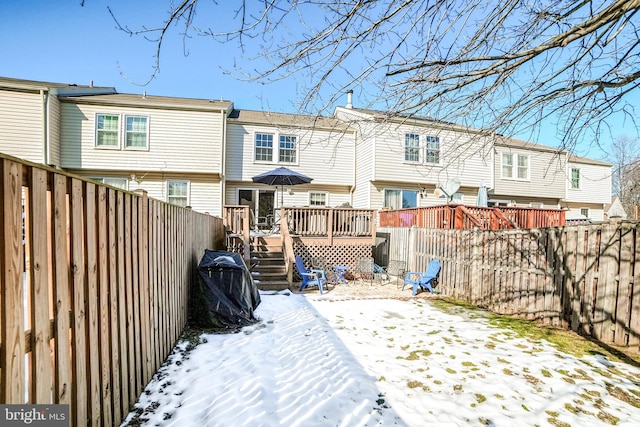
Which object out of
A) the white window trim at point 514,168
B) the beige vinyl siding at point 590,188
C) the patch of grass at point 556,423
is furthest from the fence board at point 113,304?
the beige vinyl siding at point 590,188

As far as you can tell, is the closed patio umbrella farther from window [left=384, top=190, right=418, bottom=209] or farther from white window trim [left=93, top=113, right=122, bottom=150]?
white window trim [left=93, top=113, right=122, bottom=150]

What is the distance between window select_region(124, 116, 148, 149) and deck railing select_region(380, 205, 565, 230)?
10647 millimetres

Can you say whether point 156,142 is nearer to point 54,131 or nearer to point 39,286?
point 54,131

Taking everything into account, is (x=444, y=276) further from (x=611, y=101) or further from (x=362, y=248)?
(x=611, y=101)

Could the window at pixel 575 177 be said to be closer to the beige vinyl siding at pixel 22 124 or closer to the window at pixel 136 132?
the window at pixel 136 132

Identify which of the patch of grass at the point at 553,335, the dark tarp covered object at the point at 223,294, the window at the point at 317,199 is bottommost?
the patch of grass at the point at 553,335

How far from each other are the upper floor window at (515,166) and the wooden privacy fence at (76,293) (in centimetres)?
1846

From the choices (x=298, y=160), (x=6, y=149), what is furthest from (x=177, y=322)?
(x=6, y=149)

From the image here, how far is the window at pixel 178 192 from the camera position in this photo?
12938mm

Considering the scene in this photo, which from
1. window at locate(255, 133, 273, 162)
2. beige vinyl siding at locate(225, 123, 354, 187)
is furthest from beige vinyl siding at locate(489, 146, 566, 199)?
window at locate(255, 133, 273, 162)

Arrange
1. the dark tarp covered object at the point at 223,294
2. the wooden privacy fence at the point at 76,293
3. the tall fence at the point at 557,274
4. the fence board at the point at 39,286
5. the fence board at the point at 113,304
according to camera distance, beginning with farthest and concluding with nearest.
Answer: the dark tarp covered object at the point at 223,294 < the tall fence at the point at 557,274 < the fence board at the point at 113,304 < the fence board at the point at 39,286 < the wooden privacy fence at the point at 76,293

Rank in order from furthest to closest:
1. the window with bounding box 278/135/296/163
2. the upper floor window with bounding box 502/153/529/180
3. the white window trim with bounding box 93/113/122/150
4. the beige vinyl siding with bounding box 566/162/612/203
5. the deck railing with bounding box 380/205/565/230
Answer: the beige vinyl siding with bounding box 566/162/612/203
the upper floor window with bounding box 502/153/529/180
the window with bounding box 278/135/296/163
the white window trim with bounding box 93/113/122/150
the deck railing with bounding box 380/205/565/230

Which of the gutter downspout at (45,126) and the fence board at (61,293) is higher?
the gutter downspout at (45,126)

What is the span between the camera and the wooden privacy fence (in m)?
1.37
